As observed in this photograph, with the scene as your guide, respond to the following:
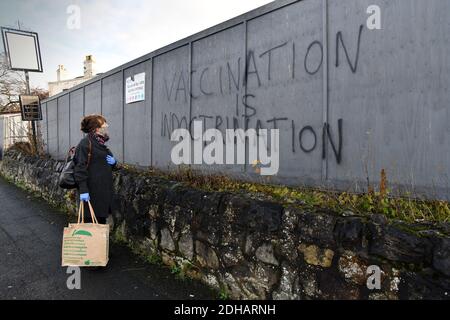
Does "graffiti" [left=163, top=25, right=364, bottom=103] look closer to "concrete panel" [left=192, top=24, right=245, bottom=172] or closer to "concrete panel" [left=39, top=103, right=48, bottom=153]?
"concrete panel" [left=192, top=24, right=245, bottom=172]

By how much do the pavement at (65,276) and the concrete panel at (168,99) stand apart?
197 centimetres

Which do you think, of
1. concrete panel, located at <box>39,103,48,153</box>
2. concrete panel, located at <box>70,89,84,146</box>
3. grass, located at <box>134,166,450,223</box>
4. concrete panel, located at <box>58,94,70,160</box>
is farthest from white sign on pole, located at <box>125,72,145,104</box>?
concrete panel, located at <box>39,103,48,153</box>

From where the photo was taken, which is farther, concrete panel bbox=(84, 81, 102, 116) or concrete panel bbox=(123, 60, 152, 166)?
concrete panel bbox=(84, 81, 102, 116)

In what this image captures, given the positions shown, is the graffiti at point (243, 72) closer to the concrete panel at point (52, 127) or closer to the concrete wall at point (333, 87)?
the concrete wall at point (333, 87)

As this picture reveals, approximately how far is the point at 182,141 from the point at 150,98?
1.40 m

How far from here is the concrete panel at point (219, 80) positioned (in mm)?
4742

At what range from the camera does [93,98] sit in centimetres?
898

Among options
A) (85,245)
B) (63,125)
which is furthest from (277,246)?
(63,125)

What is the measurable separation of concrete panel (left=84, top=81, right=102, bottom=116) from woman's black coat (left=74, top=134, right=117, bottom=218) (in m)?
4.74

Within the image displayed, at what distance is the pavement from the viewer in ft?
11.7

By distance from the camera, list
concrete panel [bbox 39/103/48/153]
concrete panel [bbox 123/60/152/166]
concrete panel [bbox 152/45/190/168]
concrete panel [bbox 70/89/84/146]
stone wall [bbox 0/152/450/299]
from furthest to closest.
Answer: concrete panel [bbox 39/103/48/153], concrete panel [bbox 70/89/84/146], concrete panel [bbox 123/60/152/166], concrete panel [bbox 152/45/190/168], stone wall [bbox 0/152/450/299]
